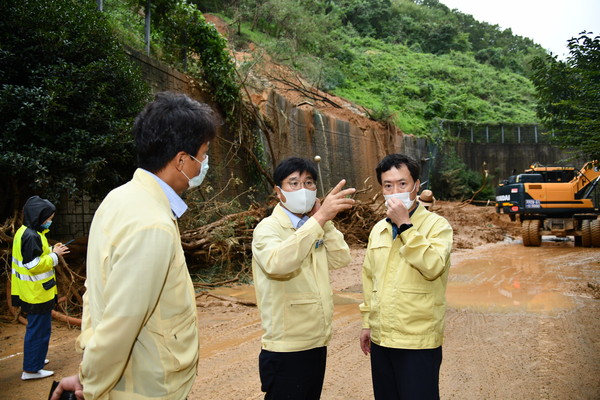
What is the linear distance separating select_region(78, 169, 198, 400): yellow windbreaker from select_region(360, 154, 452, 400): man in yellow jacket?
1.19 m

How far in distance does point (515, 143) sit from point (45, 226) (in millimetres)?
34352

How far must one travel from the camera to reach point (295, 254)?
7.56 ft

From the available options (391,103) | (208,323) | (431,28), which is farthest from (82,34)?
(431,28)

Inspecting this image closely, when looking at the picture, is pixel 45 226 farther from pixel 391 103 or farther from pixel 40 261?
pixel 391 103

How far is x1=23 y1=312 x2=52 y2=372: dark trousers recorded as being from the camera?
4.35 metres

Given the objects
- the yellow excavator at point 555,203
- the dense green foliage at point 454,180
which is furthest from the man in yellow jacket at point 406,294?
the dense green foliage at point 454,180

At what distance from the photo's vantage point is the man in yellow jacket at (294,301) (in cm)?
235

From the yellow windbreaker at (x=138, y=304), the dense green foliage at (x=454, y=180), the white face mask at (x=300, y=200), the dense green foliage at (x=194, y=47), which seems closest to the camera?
the yellow windbreaker at (x=138, y=304)

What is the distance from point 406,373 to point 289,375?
615 mm

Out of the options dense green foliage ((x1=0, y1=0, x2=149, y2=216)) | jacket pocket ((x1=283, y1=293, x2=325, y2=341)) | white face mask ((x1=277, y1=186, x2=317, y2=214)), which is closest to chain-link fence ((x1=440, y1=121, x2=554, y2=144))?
dense green foliage ((x1=0, y1=0, x2=149, y2=216))

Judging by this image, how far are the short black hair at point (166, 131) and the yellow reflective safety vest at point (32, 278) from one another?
3.59 meters

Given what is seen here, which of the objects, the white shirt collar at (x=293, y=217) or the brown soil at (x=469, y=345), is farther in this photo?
the brown soil at (x=469, y=345)

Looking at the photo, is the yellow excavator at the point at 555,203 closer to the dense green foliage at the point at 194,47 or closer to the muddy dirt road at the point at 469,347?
the muddy dirt road at the point at 469,347

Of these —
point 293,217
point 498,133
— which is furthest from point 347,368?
point 498,133
